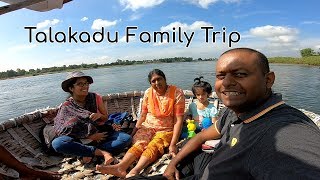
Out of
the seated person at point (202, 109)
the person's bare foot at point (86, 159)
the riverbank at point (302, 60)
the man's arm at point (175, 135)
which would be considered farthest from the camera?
the riverbank at point (302, 60)

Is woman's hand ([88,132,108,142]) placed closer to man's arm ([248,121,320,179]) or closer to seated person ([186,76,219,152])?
seated person ([186,76,219,152])

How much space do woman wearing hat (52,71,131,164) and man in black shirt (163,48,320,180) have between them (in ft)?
6.53

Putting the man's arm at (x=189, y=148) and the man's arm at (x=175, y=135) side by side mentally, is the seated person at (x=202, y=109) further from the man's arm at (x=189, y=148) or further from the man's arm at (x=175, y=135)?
the man's arm at (x=189, y=148)

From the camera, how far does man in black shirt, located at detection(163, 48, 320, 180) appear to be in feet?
2.90

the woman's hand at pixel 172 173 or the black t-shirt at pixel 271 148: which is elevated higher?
the black t-shirt at pixel 271 148

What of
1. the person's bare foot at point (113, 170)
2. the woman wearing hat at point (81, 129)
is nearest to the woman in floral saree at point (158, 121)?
the person's bare foot at point (113, 170)

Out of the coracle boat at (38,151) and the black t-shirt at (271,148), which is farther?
the coracle boat at (38,151)

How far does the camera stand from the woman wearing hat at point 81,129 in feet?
10.3

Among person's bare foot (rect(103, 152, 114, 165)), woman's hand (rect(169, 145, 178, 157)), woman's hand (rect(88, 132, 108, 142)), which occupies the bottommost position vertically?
person's bare foot (rect(103, 152, 114, 165))

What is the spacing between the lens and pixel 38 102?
18594 millimetres

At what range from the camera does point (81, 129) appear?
10.7 feet

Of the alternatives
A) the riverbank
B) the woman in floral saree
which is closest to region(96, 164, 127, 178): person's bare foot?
the woman in floral saree

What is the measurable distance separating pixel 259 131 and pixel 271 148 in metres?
0.14

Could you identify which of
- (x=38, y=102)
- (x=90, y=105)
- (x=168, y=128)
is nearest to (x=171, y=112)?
(x=168, y=128)
